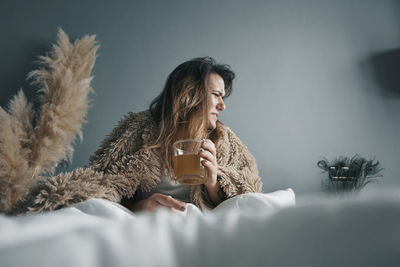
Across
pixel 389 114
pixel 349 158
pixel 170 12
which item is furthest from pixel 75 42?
pixel 389 114

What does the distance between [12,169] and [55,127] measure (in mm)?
250

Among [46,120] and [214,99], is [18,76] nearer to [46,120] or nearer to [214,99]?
[46,120]

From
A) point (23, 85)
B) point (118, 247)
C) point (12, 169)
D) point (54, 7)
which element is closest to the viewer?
point (118, 247)

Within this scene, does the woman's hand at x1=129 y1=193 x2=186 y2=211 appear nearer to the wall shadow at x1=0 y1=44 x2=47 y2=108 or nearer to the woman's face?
the woman's face

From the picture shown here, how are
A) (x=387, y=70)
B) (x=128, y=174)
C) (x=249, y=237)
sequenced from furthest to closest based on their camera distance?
(x=387, y=70)
(x=128, y=174)
(x=249, y=237)

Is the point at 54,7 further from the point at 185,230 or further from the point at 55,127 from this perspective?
the point at 185,230

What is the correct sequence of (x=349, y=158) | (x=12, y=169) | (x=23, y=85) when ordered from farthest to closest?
(x=349, y=158) < (x=23, y=85) < (x=12, y=169)

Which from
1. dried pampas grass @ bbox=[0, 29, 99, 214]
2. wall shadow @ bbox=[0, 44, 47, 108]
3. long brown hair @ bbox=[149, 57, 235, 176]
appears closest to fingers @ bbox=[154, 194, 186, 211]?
long brown hair @ bbox=[149, 57, 235, 176]

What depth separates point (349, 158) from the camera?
2172mm

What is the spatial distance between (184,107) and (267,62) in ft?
3.13

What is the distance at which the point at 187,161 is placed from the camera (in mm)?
1035

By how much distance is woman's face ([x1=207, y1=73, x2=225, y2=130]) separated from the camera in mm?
1521

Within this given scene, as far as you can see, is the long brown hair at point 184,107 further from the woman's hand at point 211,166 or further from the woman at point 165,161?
the woman's hand at point 211,166

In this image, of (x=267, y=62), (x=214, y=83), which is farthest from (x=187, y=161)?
(x=267, y=62)
